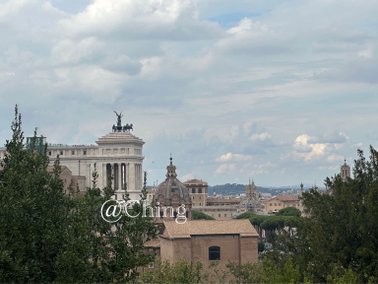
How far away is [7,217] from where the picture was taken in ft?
69.5

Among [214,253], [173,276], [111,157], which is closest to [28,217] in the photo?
[173,276]

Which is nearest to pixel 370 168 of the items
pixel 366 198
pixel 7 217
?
pixel 366 198

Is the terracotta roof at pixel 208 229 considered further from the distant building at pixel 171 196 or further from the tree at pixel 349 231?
the tree at pixel 349 231

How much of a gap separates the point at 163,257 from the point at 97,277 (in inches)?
2135

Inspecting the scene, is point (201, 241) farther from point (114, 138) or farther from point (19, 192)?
point (114, 138)

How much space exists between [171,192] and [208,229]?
29.9 metres

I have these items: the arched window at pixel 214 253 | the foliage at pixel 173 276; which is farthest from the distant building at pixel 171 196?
the foliage at pixel 173 276

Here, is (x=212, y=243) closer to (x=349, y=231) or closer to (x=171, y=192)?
(x=171, y=192)

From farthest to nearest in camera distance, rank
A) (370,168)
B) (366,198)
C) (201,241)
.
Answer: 1. (201,241)
2. (370,168)
3. (366,198)

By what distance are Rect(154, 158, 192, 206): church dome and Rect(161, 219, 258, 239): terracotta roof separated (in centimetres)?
2694

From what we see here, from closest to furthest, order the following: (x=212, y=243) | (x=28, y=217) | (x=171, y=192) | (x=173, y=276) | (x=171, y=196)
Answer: (x=28, y=217)
(x=173, y=276)
(x=212, y=243)
(x=171, y=196)
(x=171, y=192)

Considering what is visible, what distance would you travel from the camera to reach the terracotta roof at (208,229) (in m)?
74.4

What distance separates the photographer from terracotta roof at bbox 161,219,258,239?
74.4 m

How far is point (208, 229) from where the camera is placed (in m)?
75.1
